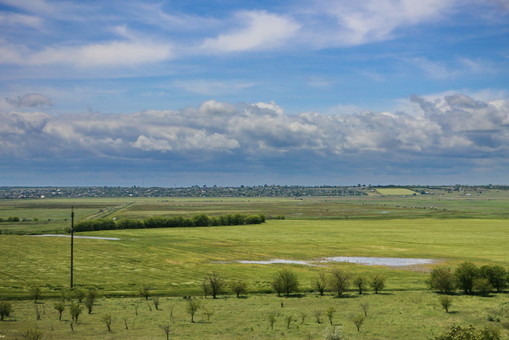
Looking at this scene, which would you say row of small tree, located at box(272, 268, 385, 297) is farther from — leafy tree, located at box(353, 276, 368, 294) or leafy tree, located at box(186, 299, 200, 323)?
leafy tree, located at box(186, 299, 200, 323)

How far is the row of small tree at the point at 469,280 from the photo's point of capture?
73.2 metres

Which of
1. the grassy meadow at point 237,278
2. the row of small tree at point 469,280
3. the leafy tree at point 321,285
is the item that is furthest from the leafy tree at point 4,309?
the row of small tree at point 469,280

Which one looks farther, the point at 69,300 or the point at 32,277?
the point at 32,277

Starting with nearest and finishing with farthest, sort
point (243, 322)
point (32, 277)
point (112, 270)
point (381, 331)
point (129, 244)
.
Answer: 1. point (381, 331)
2. point (243, 322)
3. point (32, 277)
4. point (112, 270)
5. point (129, 244)

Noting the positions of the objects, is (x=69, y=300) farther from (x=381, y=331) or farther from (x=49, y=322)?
(x=381, y=331)

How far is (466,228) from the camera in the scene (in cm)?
17362

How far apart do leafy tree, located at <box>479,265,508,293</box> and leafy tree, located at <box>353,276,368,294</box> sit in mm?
17142

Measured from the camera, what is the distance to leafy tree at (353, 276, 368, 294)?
7431 cm

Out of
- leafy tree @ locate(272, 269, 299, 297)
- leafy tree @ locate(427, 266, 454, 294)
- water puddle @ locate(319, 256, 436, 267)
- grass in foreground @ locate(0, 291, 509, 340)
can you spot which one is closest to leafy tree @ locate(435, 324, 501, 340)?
grass in foreground @ locate(0, 291, 509, 340)

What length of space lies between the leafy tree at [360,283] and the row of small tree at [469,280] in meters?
9.51

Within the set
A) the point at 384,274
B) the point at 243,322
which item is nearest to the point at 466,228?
the point at 384,274

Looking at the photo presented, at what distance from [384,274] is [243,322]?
40894 millimetres

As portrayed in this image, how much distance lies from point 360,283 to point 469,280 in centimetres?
1617

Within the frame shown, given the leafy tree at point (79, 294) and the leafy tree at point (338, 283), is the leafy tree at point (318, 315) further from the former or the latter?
the leafy tree at point (79, 294)
